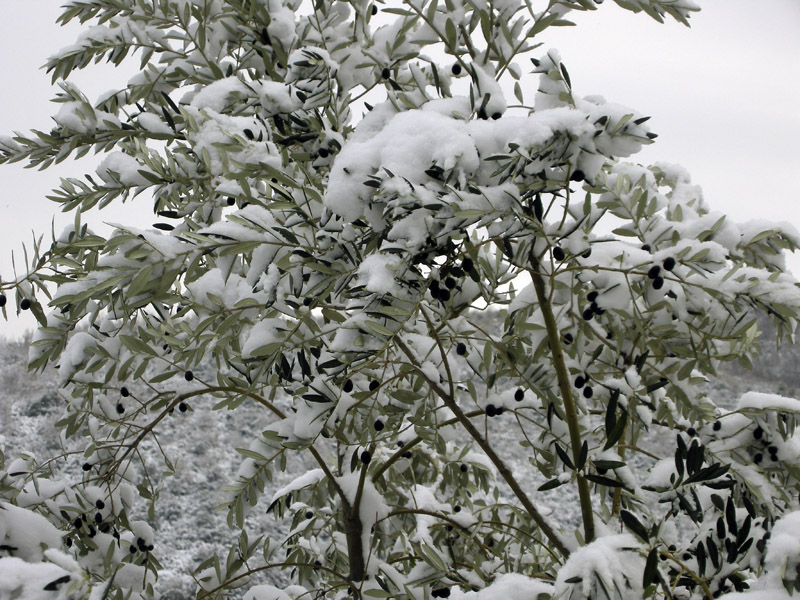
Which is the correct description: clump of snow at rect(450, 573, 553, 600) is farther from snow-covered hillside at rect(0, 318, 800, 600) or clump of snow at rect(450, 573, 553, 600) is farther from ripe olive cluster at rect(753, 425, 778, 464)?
snow-covered hillside at rect(0, 318, 800, 600)

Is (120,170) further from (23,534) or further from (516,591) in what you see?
(516,591)

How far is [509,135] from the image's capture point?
3.03 feet

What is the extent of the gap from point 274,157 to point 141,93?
0.84 meters

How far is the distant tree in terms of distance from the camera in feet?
3.01

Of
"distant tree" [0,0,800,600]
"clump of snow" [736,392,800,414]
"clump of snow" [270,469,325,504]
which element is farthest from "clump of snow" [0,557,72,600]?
"clump of snow" [736,392,800,414]

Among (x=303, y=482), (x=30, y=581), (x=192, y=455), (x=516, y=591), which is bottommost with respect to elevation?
(x=192, y=455)

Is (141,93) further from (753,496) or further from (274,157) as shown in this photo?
(753,496)

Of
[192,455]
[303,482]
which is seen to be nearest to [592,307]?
[303,482]

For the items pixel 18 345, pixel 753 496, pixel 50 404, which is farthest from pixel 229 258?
pixel 18 345

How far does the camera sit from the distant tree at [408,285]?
92 cm

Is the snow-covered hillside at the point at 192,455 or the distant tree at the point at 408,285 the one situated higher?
the distant tree at the point at 408,285

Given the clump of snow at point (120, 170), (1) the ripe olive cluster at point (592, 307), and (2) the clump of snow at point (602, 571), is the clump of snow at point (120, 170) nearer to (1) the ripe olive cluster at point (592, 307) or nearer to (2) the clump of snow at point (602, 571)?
(1) the ripe olive cluster at point (592, 307)

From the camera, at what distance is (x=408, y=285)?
101 centimetres

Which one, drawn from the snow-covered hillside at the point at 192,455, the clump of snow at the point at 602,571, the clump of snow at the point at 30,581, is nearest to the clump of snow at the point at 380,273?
the clump of snow at the point at 602,571
